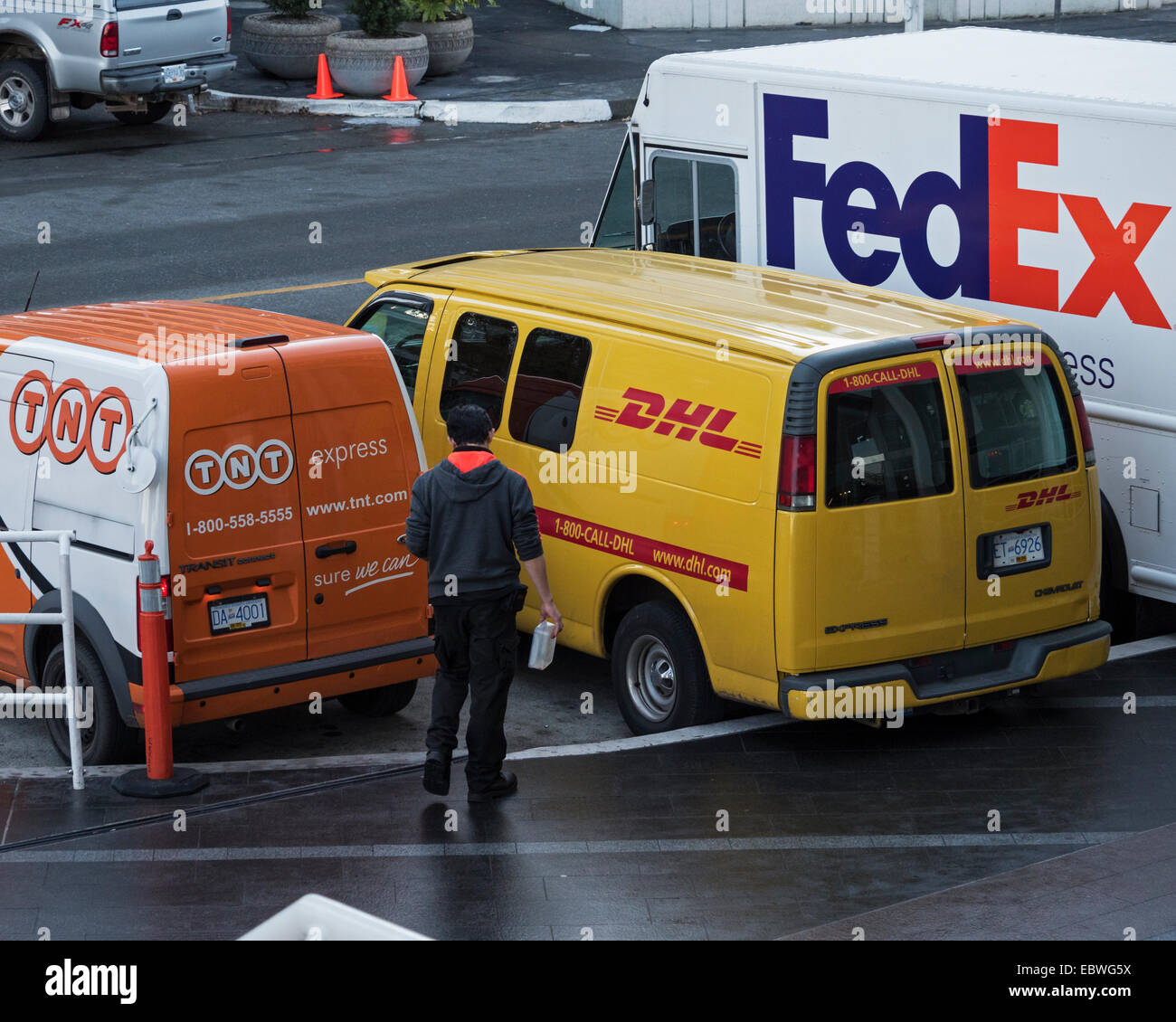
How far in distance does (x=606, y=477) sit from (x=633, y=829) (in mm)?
1891

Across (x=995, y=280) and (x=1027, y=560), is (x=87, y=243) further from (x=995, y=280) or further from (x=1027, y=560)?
(x=1027, y=560)

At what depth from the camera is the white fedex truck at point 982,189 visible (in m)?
9.16

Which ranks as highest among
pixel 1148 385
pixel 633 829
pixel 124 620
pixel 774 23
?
pixel 774 23

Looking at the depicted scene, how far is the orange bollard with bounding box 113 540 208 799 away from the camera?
7504 millimetres

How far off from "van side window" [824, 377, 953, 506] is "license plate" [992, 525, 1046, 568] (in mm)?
411

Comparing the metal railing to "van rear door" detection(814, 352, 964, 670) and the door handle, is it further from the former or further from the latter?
"van rear door" detection(814, 352, 964, 670)

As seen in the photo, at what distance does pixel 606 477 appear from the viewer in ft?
28.4

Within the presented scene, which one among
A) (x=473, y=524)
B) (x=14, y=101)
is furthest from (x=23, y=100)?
(x=473, y=524)

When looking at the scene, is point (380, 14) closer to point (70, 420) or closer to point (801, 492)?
point (70, 420)

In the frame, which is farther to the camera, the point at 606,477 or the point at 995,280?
the point at 995,280

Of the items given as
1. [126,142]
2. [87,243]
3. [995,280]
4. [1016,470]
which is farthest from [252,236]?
[1016,470]

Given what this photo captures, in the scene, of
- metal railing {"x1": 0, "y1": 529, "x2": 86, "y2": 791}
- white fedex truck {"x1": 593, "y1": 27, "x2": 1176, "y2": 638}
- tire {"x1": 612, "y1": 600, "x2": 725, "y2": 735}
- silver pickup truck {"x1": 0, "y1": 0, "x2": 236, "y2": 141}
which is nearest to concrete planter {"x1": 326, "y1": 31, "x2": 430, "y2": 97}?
silver pickup truck {"x1": 0, "y1": 0, "x2": 236, "y2": 141}

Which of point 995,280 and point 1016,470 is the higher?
point 995,280

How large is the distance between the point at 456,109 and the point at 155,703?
18407mm
